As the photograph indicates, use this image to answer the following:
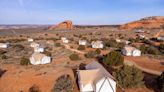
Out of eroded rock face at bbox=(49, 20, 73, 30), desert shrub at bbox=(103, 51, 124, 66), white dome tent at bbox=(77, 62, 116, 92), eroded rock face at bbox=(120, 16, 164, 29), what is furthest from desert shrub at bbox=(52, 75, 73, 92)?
eroded rock face at bbox=(49, 20, 73, 30)

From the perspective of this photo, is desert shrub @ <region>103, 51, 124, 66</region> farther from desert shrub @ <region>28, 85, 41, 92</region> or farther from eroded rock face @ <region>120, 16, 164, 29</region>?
eroded rock face @ <region>120, 16, 164, 29</region>

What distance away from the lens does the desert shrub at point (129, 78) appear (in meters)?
20.5

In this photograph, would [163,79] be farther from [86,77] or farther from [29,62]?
[29,62]

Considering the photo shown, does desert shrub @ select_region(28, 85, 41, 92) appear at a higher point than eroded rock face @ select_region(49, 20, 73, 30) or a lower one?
higher

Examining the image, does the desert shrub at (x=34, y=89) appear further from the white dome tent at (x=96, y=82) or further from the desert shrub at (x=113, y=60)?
the desert shrub at (x=113, y=60)

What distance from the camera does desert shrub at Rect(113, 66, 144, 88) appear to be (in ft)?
67.3

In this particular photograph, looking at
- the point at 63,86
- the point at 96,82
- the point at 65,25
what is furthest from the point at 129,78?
the point at 65,25

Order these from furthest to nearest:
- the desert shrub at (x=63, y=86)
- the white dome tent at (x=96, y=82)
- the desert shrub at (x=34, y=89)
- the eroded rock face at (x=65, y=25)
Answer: the eroded rock face at (x=65, y=25), the desert shrub at (x=34, y=89), the desert shrub at (x=63, y=86), the white dome tent at (x=96, y=82)

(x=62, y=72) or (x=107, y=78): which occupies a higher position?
(x=107, y=78)

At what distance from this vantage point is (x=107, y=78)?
18.6m

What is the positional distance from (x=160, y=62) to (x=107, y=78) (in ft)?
56.1

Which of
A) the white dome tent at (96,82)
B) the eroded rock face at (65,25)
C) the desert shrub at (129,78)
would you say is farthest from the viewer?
the eroded rock face at (65,25)

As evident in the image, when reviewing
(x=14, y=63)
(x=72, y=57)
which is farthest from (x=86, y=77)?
(x=14, y=63)

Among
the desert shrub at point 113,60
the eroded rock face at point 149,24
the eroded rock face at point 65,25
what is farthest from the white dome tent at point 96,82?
the eroded rock face at point 65,25
